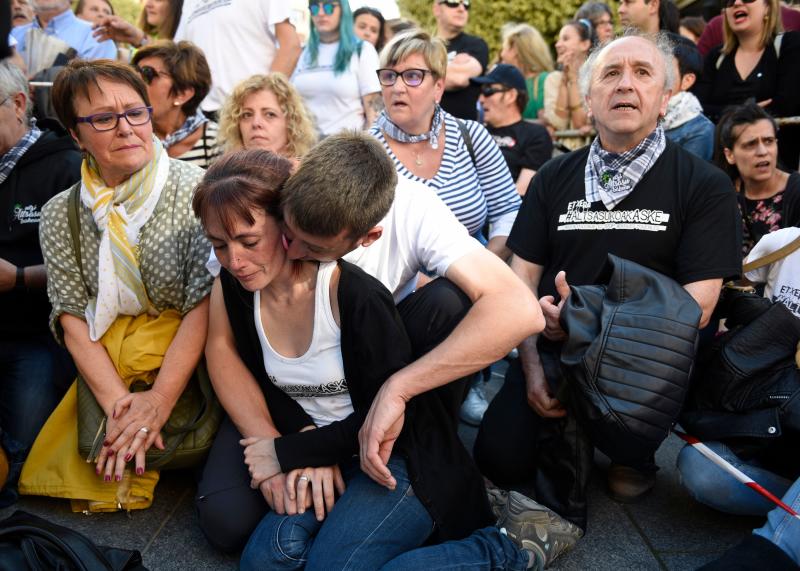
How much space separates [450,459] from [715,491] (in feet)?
3.06

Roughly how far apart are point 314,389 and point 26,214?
5.96ft

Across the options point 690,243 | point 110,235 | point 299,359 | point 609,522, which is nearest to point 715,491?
point 609,522

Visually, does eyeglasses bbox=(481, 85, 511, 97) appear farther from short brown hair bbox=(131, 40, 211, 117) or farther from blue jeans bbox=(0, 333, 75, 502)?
blue jeans bbox=(0, 333, 75, 502)

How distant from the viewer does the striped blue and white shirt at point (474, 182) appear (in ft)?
11.7

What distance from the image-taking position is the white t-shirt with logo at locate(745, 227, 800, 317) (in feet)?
8.63

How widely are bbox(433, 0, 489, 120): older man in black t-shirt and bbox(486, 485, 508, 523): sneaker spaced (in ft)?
11.0

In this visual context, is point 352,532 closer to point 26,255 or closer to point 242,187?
point 242,187

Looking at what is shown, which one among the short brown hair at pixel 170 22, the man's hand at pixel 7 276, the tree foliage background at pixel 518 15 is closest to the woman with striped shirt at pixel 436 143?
the man's hand at pixel 7 276

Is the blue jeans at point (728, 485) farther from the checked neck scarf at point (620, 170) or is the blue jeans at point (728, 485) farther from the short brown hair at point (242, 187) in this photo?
the short brown hair at point (242, 187)

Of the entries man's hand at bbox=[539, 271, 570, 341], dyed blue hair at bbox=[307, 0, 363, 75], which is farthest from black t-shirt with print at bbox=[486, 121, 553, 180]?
man's hand at bbox=[539, 271, 570, 341]

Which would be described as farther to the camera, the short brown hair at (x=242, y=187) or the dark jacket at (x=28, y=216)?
the dark jacket at (x=28, y=216)

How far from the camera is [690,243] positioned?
264 centimetres

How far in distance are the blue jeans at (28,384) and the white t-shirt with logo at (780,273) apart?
2863 millimetres

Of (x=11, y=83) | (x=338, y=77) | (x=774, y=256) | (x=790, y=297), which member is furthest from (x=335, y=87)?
(x=790, y=297)
